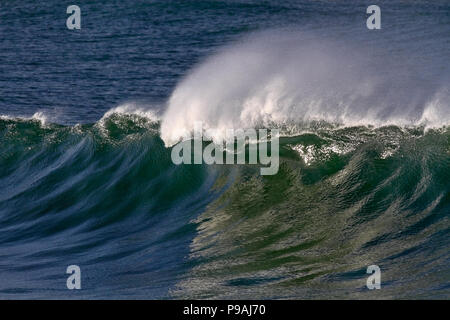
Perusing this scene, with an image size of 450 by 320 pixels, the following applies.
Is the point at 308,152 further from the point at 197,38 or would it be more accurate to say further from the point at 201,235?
the point at 197,38

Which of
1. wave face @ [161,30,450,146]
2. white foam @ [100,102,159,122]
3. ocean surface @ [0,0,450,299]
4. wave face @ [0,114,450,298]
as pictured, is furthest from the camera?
white foam @ [100,102,159,122]

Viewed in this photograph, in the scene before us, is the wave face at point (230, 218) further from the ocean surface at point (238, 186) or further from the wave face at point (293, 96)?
the wave face at point (293, 96)

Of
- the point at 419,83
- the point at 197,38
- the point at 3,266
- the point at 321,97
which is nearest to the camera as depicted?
the point at 3,266

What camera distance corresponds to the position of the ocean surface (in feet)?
36.9

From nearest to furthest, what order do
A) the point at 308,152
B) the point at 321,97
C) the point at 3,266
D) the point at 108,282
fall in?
the point at 108,282
the point at 3,266
the point at 308,152
the point at 321,97

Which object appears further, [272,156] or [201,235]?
[272,156]

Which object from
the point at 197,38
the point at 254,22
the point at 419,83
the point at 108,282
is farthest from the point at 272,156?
the point at 254,22

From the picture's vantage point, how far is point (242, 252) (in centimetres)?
1221

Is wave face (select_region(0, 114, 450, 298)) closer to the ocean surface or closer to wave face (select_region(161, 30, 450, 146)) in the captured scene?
the ocean surface

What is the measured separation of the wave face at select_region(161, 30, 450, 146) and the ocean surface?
45 mm

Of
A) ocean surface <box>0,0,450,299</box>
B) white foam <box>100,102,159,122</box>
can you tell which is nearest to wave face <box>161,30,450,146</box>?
ocean surface <box>0,0,450,299</box>

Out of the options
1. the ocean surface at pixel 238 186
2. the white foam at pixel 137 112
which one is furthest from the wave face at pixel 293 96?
the white foam at pixel 137 112

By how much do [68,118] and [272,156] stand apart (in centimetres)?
837

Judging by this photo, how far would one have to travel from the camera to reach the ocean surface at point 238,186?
11.2 m
